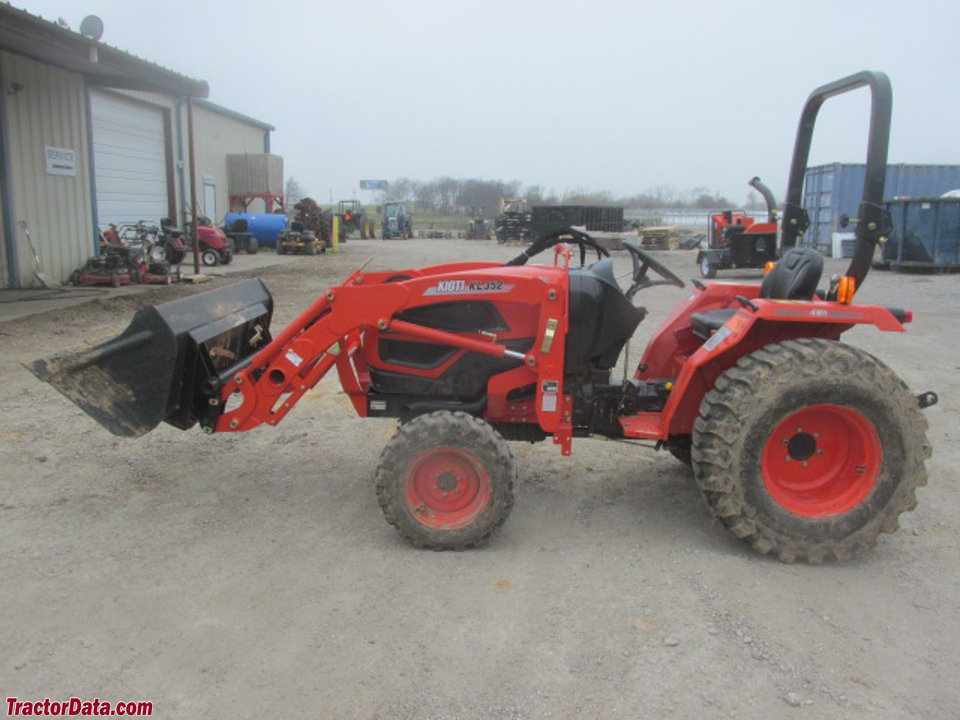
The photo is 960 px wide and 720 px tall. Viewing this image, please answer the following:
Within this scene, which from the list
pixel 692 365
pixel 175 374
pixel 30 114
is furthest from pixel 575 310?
pixel 30 114

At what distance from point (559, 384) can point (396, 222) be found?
37223 millimetres

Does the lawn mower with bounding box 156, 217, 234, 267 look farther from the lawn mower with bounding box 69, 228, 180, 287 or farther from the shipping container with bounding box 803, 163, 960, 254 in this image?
the shipping container with bounding box 803, 163, 960, 254

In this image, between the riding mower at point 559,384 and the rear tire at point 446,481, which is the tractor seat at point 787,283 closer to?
the riding mower at point 559,384

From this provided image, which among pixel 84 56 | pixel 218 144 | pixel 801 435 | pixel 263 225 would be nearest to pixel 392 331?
pixel 801 435

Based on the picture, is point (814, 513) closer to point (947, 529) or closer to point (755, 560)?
point (755, 560)

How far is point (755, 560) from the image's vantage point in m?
3.44

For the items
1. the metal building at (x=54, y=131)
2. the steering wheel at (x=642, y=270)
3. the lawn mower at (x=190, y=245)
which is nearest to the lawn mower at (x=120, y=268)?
the metal building at (x=54, y=131)

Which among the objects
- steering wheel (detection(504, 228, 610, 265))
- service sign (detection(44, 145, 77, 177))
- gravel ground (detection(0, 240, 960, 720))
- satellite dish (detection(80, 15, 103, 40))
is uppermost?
satellite dish (detection(80, 15, 103, 40))

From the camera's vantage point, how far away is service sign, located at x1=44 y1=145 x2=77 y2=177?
12.7 meters

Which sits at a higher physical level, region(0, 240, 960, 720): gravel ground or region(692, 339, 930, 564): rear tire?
region(692, 339, 930, 564): rear tire

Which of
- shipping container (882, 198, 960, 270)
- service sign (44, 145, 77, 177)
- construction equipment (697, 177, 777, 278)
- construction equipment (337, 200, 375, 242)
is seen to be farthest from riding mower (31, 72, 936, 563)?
construction equipment (337, 200, 375, 242)

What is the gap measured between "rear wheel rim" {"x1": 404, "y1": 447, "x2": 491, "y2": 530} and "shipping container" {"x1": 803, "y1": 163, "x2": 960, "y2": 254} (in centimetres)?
2078

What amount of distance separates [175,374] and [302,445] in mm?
1485

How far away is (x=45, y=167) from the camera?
12.6m
